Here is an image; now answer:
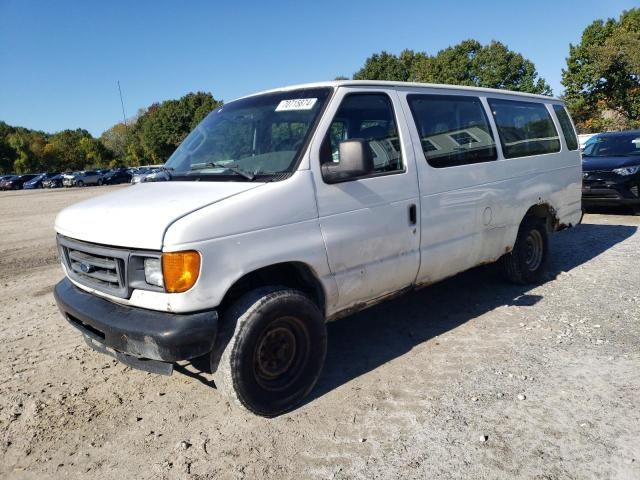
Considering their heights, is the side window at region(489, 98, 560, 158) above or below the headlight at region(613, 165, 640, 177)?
above

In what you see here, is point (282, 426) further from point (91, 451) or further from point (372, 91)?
point (372, 91)

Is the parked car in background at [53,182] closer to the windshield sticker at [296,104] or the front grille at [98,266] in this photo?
the front grille at [98,266]

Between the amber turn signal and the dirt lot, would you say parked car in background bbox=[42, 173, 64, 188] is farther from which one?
the amber turn signal

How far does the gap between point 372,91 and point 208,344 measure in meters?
2.23

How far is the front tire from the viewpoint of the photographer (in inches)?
110

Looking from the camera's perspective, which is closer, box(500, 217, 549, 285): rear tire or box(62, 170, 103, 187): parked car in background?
box(500, 217, 549, 285): rear tire

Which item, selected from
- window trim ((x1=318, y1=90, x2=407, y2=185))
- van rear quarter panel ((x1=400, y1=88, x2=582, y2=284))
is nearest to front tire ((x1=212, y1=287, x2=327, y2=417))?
window trim ((x1=318, y1=90, x2=407, y2=185))

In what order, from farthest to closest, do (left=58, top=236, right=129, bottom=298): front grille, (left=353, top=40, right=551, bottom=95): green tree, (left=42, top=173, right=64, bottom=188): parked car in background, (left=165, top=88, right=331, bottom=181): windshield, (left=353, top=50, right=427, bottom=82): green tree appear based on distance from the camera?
1. (left=353, top=50, right=427, bottom=82): green tree
2. (left=42, top=173, right=64, bottom=188): parked car in background
3. (left=353, top=40, right=551, bottom=95): green tree
4. (left=165, top=88, right=331, bottom=181): windshield
5. (left=58, top=236, right=129, bottom=298): front grille

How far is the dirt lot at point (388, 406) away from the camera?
2.59 meters

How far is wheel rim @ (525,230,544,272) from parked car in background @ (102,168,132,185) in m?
47.6

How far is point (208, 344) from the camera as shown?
2682 millimetres

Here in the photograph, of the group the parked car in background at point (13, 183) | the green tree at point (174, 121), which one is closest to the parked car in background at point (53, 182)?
the parked car in background at point (13, 183)

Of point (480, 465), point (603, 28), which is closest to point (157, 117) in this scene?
point (603, 28)

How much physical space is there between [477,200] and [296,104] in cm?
195
